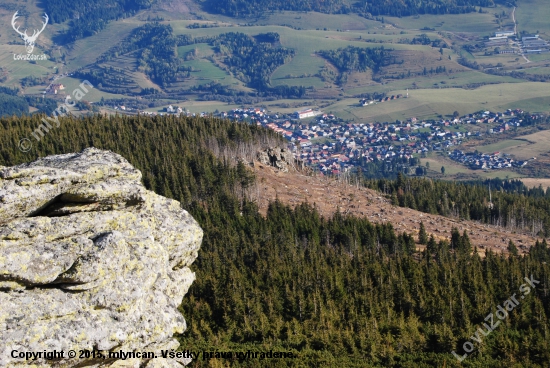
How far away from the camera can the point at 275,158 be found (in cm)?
13488

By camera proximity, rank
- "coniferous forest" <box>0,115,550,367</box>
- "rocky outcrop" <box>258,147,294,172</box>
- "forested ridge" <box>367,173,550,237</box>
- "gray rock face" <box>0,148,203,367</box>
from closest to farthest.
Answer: "gray rock face" <box>0,148,203,367</box> → "coniferous forest" <box>0,115,550,367</box> → "forested ridge" <box>367,173,550,237</box> → "rocky outcrop" <box>258,147,294,172</box>

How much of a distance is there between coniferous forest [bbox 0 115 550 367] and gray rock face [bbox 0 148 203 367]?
17368 millimetres

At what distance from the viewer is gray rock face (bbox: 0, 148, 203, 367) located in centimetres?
2039

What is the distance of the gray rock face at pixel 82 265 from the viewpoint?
2039 cm

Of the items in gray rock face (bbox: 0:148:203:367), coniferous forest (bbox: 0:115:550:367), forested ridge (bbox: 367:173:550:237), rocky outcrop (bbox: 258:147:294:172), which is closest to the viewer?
gray rock face (bbox: 0:148:203:367)

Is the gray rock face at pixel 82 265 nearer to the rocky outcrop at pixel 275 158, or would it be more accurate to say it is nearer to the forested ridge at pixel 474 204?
the forested ridge at pixel 474 204

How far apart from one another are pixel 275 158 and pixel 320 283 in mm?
68275

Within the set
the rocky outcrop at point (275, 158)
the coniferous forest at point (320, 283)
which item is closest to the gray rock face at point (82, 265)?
the coniferous forest at point (320, 283)

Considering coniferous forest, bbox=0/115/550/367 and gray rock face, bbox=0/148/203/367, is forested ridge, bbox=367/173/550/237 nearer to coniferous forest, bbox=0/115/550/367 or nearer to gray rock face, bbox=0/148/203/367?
coniferous forest, bbox=0/115/550/367

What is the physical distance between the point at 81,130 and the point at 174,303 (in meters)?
99.1

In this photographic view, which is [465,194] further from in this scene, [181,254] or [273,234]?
[181,254]

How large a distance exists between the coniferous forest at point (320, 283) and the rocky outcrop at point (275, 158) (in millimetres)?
14826

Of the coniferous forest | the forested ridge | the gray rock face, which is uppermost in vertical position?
the gray rock face

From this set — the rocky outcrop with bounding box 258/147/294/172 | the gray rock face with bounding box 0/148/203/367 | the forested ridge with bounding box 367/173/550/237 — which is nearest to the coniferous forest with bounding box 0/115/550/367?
the rocky outcrop with bounding box 258/147/294/172
